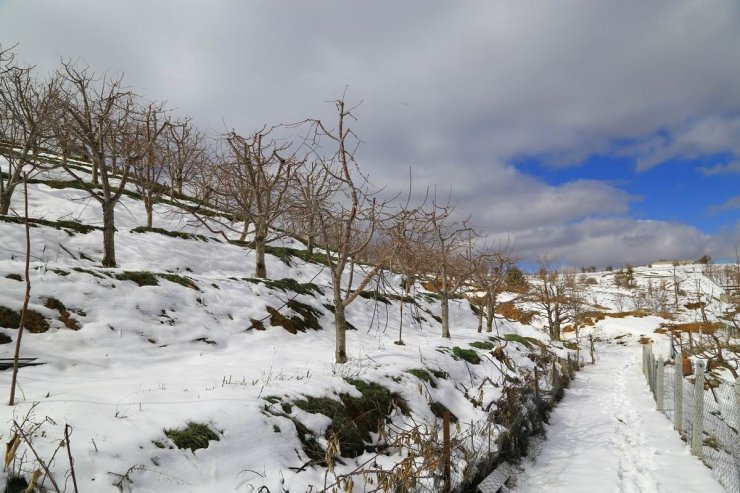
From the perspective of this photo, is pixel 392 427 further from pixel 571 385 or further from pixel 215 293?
pixel 571 385

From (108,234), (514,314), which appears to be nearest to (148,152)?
(108,234)

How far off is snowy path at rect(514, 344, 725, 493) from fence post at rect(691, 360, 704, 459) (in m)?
0.25

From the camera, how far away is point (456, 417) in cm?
754

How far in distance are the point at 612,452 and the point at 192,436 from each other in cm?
806

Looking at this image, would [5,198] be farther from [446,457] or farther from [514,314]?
[514,314]

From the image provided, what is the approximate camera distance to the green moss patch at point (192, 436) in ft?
12.2

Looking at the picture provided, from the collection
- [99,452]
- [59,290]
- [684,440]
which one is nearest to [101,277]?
[59,290]

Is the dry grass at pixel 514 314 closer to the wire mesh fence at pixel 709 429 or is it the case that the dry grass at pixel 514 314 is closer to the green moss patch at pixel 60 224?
the wire mesh fence at pixel 709 429

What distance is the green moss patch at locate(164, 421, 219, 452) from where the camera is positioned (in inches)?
147

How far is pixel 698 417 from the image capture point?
7.05 metres

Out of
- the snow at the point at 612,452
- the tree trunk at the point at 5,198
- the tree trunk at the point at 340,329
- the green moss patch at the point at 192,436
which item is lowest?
the snow at the point at 612,452

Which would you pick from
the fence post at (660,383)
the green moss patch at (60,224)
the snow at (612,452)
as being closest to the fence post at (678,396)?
the snow at (612,452)

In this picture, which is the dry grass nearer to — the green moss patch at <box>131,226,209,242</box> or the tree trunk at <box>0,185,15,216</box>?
the green moss patch at <box>131,226,209,242</box>

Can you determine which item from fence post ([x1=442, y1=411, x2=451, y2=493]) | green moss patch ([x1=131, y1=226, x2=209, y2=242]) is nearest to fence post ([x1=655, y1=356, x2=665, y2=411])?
fence post ([x1=442, y1=411, x2=451, y2=493])
